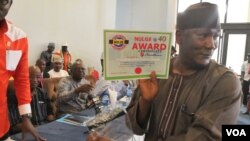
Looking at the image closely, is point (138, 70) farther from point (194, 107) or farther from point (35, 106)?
point (35, 106)

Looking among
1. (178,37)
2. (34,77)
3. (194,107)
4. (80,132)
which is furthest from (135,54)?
(34,77)

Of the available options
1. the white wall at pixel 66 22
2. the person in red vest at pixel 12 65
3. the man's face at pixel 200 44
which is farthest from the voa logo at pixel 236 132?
the white wall at pixel 66 22

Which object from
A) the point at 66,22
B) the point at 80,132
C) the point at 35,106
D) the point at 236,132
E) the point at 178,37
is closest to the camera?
the point at 236,132

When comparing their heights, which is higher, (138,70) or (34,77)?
(138,70)

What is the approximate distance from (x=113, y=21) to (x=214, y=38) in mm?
7652

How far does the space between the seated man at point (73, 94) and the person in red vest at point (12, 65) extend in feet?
4.24

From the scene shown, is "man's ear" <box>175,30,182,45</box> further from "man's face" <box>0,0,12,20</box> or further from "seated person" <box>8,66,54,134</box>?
"seated person" <box>8,66,54,134</box>

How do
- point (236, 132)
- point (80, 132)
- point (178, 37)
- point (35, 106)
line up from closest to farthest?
1. point (236, 132)
2. point (178, 37)
3. point (80, 132)
4. point (35, 106)

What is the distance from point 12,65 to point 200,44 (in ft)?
3.49

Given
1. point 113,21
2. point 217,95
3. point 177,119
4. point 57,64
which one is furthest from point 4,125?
point 113,21

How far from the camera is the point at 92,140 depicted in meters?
1.65

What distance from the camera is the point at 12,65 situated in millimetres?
1534

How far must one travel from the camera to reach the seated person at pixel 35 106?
2697 millimetres

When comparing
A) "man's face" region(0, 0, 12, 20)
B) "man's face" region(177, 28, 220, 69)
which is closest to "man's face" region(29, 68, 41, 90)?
"man's face" region(0, 0, 12, 20)
